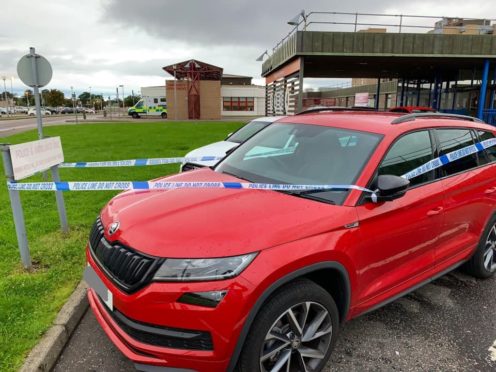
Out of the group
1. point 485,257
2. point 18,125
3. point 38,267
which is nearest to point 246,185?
point 38,267

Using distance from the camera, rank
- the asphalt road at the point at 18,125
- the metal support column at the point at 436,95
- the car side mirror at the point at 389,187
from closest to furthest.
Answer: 1. the car side mirror at the point at 389,187
2. the asphalt road at the point at 18,125
3. the metal support column at the point at 436,95

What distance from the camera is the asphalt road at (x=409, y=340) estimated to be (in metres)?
2.76

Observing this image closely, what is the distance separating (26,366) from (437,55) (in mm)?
19433

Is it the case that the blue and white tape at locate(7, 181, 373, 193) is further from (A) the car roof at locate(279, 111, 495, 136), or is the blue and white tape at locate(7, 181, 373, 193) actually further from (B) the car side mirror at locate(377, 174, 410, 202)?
(A) the car roof at locate(279, 111, 495, 136)

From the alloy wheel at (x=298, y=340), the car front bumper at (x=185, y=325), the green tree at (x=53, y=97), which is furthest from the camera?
the green tree at (x=53, y=97)

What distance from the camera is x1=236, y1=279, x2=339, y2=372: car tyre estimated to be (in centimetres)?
212

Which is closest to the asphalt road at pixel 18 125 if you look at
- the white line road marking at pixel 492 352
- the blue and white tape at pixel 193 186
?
the blue and white tape at pixel 193 186

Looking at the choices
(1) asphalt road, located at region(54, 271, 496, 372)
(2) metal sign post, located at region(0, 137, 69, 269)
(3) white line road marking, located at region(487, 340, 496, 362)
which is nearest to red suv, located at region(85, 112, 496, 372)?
(1) asphalt road, located at region(54, 271, 496, 372)

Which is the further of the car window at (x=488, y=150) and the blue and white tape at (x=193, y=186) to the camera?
the car window at (x=488, y=150)

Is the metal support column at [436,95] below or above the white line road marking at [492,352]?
above

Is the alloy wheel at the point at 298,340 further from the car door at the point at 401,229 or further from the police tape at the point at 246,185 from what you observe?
the police tape at the point at 246,185

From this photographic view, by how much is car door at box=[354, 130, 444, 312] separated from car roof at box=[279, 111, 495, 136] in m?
0.08

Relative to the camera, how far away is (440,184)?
128 inches

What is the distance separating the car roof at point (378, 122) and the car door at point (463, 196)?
95mm
